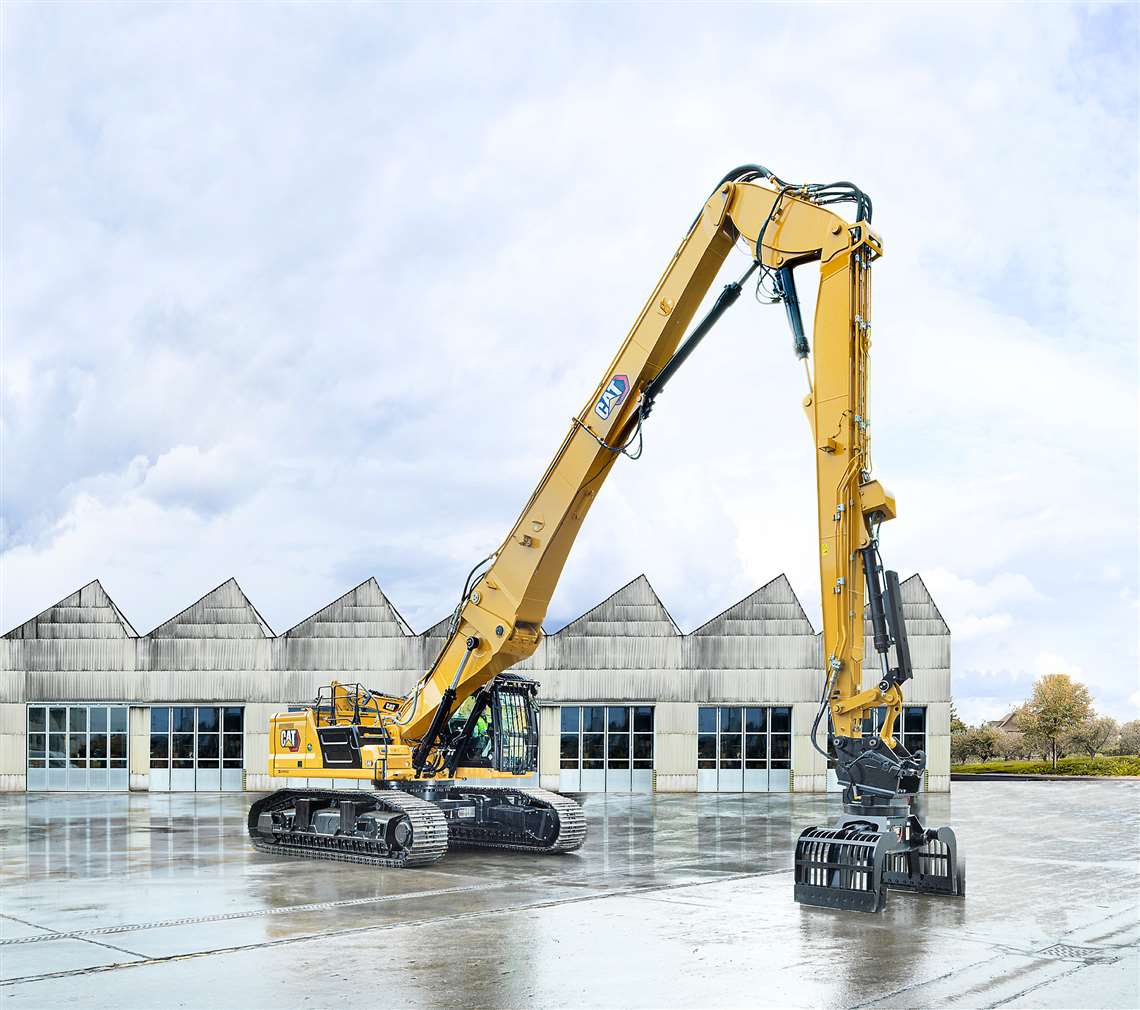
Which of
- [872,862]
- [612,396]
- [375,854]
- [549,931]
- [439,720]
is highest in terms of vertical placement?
[612,396]

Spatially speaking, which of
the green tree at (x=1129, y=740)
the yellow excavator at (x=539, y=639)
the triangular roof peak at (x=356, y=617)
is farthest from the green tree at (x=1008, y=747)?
the yellow excavator at (x=539, y=639)

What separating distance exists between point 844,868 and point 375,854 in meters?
6.63

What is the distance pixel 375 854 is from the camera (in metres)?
16.4

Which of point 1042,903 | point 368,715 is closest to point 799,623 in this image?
point 368,715

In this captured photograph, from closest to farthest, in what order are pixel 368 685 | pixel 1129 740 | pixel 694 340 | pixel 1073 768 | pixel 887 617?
pixel 887 617 < pixel 694 340 < pixel 368 685 < pixel 1073 768 < pixel 1129 740

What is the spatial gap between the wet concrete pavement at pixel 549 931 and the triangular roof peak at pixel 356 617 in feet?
45.9

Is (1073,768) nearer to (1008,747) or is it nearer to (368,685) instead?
(1008,747)

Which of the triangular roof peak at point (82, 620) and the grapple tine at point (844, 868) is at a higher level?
the triangular roof peak at point (82, 620)

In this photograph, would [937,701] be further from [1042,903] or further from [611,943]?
[611,943]

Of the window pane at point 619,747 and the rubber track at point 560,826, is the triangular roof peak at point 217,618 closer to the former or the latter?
the window pane at point 619,747

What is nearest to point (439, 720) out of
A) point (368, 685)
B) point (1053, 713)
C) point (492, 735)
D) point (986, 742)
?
point (492, 735)

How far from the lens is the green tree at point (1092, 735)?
60719 millimetres

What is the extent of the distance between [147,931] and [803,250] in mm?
9761

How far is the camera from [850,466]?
13383 mm
